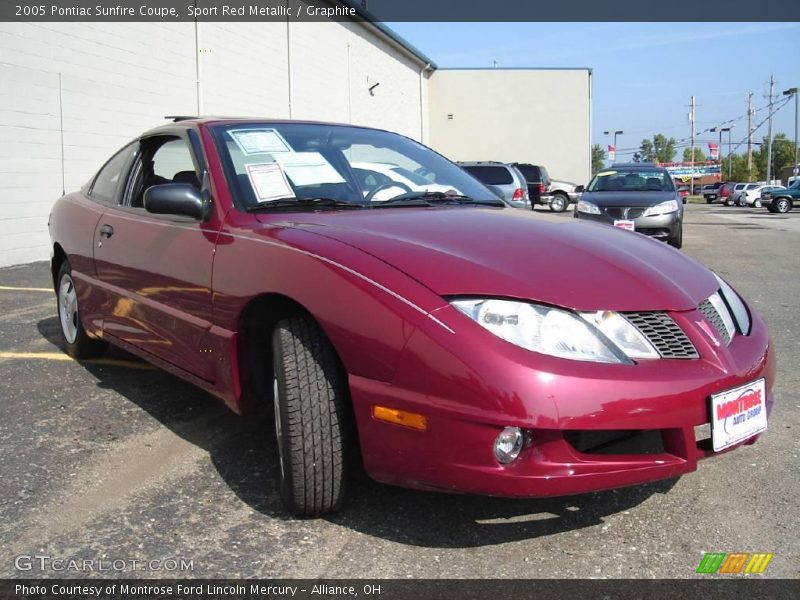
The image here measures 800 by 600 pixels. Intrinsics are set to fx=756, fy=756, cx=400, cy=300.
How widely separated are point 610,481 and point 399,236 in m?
1.06

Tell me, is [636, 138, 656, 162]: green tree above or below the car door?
above

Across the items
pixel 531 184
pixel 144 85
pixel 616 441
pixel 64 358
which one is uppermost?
pixel 144 85

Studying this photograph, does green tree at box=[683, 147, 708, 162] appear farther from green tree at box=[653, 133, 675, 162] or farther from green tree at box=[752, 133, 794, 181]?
green tree at box=[752, 133, 794, 181]

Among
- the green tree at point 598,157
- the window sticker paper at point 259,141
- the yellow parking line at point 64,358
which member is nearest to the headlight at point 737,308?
the window sticker paper at point 259,141

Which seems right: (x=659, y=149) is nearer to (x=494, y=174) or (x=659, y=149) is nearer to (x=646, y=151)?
(x=646, y=151)

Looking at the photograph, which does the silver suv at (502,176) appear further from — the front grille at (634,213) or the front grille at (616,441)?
the front grille at (616,441)

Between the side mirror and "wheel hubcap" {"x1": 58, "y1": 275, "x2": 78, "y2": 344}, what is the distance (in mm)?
1809

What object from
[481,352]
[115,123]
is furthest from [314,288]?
[115,123]

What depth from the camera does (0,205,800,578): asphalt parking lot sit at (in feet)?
7.84

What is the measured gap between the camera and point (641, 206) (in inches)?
453

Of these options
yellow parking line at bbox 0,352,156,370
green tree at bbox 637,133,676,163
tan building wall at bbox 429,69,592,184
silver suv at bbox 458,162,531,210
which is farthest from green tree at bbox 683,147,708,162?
yellow parking line at bbox 0,352,156,370

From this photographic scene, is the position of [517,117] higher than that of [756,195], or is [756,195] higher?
[517,117]

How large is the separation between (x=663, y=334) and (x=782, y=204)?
3360 cm

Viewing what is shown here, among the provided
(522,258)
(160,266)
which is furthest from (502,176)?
(522,258)
